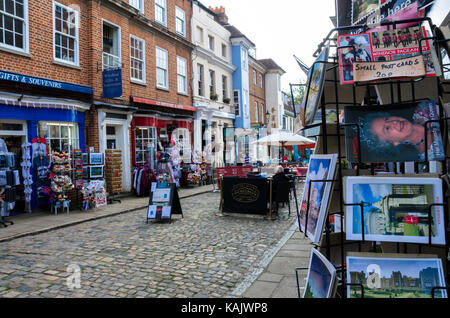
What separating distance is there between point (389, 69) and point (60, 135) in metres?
10.9

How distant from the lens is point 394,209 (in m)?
2.10

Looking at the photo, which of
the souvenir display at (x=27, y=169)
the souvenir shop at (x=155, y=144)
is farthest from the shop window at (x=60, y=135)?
the souvenir shop at (x=155, y=144)

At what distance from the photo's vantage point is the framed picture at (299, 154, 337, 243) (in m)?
2.30

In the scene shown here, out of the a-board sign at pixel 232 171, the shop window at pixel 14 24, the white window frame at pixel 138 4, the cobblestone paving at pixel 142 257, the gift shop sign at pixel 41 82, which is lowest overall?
the cobblestone paving at pixel 142 257

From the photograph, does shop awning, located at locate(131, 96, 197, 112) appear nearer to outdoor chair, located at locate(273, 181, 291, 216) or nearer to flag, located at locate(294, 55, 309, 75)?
outdoor chair, located at locate(273, 181, 291, 216)

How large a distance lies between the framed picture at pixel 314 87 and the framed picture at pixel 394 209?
560mm

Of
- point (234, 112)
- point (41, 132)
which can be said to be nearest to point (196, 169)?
point (41, 132)

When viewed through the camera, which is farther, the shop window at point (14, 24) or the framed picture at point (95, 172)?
the framed picture at point (95, 172)

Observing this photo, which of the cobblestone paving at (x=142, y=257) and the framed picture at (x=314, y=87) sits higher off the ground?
the framed picture at (x=314, y=87)

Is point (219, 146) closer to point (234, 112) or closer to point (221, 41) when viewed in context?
point (234, 112)

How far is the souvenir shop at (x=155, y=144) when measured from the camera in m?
14.2

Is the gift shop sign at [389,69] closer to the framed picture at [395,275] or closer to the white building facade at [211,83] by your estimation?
the framed picture at [395,275]

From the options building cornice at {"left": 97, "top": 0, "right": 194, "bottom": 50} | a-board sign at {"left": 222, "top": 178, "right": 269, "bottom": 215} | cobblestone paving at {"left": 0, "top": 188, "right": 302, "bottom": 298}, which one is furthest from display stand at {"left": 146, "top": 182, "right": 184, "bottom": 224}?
building cornice at {"left": 97, "top": 0, "right": 194, "bottom": 50}

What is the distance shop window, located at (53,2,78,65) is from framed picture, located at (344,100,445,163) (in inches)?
444
